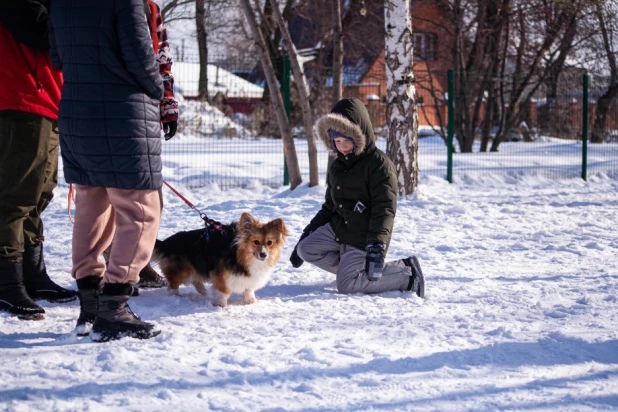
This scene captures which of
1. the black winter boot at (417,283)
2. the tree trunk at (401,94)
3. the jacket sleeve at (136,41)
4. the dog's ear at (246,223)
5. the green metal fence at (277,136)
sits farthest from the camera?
the green metal fence at (277,136)

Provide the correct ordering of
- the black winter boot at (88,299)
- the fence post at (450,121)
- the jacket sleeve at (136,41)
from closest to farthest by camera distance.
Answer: the jacket sleeve at (136,41)
the black winter boot at (88,299)
the fence post at (450,121)

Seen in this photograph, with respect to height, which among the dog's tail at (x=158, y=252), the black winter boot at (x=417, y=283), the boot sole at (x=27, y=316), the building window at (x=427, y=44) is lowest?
the boot sole at (x=27, y=316)

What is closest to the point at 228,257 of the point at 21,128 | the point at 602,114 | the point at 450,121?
the point at 21,128

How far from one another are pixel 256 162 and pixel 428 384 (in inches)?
394

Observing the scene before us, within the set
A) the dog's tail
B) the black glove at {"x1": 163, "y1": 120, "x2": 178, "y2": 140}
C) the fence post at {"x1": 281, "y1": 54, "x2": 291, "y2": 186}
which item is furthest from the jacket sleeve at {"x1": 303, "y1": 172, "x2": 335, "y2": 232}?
the fence post at {"x1": 281, "y1": 54, "x2": 291, "y2": 186}

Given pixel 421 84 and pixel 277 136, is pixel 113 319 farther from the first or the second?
pixel 421 84

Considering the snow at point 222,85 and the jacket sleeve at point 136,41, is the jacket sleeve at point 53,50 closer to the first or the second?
the jacket sleeve at point 136,41

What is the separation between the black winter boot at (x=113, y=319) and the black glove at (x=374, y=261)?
159 centimetres

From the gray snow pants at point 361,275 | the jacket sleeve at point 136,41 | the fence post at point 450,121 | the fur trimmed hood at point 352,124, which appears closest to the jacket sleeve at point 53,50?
the jacket sleeve at point 136,41

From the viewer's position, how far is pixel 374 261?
441 cm

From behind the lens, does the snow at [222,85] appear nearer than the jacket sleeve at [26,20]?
No

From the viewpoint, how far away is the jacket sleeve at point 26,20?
369 cm

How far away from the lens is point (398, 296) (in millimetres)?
4586

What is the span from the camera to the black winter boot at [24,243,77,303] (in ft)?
14.0
